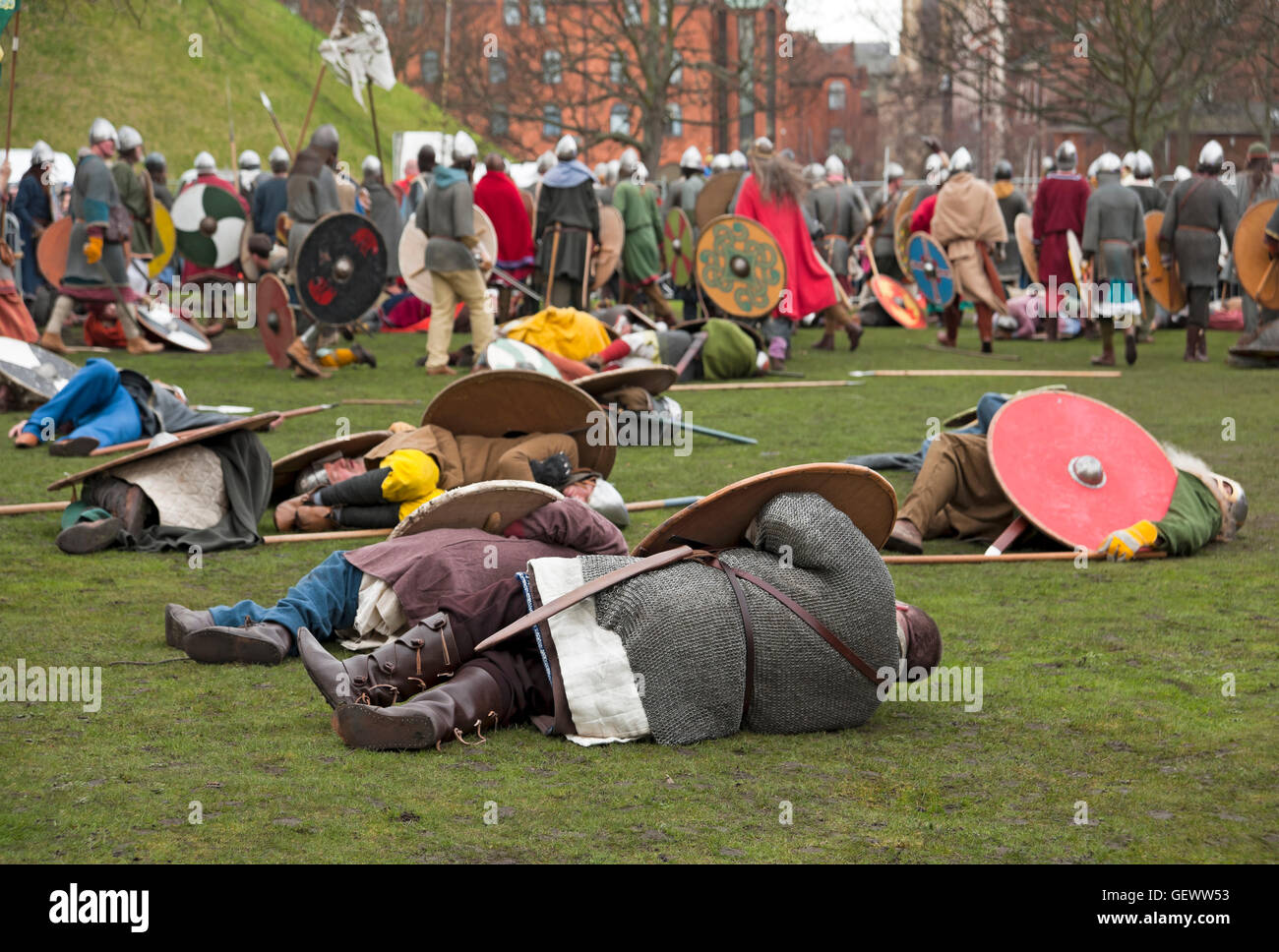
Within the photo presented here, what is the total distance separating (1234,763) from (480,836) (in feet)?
5.37

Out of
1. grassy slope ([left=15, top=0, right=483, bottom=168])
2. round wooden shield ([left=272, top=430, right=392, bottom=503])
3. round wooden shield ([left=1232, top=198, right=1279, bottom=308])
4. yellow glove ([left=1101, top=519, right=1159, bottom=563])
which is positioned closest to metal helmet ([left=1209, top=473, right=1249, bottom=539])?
yellow glove ([left=1101, top=519, right=1159, bottom=563])

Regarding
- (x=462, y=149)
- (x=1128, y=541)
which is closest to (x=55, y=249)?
(x=462, y=149)

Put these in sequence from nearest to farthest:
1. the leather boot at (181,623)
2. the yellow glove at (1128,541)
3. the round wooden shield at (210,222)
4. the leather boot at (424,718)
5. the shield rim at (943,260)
A: the leather boot at (424,718)
the leather boot at (181,623)
the yellow glove at (1128,541)
the shield rim at (943,260)
the round wooden shield at (210,222)

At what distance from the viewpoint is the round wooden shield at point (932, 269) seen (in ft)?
45.2

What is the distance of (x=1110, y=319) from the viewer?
12.6 meters

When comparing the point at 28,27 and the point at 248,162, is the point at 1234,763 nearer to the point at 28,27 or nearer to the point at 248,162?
the point at 248,162

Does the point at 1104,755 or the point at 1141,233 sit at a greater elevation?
the point at 1141,233

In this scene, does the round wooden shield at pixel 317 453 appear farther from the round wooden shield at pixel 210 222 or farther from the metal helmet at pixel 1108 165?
the metal helmet at pixel 1108 165

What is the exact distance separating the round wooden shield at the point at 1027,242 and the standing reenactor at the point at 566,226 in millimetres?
4286

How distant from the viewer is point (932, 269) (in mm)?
14141

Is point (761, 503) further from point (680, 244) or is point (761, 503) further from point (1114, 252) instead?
point (680, 244)

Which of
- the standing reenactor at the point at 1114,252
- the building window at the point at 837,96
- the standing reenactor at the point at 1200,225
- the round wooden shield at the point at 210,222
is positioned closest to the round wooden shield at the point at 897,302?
the standing reenactor at the point at 1114,252

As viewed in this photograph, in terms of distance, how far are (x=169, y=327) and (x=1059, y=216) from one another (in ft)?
25.5

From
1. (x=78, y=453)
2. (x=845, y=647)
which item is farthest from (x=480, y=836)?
(x=78, y=453)
